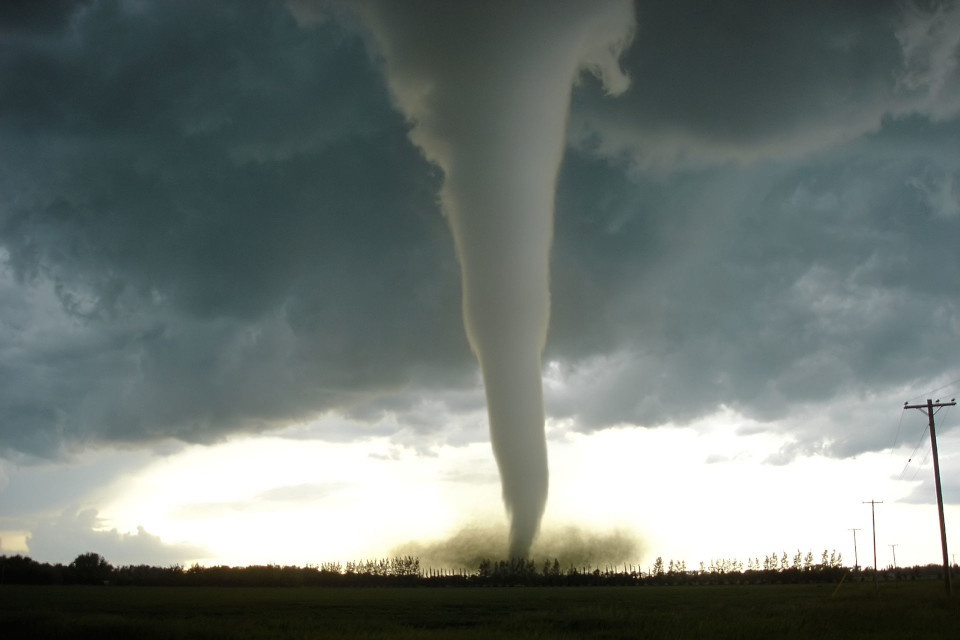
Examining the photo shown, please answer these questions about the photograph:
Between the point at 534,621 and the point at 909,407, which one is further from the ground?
the point at 909,407

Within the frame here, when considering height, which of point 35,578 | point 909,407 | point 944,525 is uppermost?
point 909,407

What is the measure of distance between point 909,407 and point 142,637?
69045 millimetres

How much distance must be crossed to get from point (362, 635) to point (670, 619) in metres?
20.8

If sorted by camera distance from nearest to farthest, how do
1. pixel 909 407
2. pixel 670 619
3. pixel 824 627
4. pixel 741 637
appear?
pixel 741 637
pixel 824 627
pixel 670 619
pixel 909 407

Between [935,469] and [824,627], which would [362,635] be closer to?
[824,627]

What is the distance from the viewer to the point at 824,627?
43219mm

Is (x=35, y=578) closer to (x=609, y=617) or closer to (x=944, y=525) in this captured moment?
(x=609, y=617)

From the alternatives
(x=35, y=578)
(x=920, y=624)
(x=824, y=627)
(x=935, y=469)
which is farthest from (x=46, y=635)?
(x=35, y=578)

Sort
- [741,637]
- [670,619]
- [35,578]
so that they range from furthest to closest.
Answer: [35,578], [670,619], [741,637]

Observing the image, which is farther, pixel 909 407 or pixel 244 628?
pixel 909 407

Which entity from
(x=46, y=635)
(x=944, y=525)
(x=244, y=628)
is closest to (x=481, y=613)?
(x=244, y=628)

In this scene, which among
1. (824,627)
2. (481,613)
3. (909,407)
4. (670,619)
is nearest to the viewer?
(824,627)

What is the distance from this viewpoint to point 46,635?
1570 inches

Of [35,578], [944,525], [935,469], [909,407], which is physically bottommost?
[35,578]
